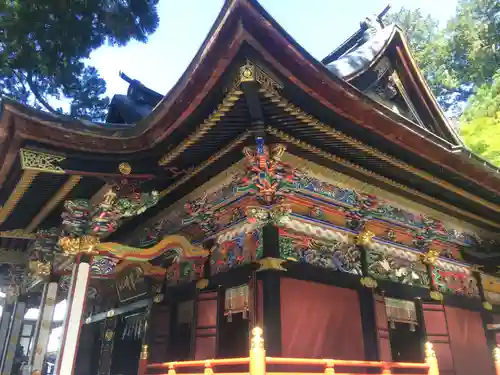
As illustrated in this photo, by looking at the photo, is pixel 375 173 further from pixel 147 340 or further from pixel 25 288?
pixel 25 288

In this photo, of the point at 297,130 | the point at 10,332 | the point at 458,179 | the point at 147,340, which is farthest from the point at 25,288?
the point at 458,179

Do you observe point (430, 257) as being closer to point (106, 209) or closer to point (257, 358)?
point (257, 358)

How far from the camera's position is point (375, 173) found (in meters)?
6.48

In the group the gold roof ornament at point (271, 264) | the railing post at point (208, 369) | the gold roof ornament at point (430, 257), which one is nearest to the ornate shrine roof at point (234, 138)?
the gold roof ornament at point (430, 257)

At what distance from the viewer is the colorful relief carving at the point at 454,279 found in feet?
25.2

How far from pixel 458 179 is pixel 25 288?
9593 millimetres

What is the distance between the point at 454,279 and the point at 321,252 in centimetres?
372

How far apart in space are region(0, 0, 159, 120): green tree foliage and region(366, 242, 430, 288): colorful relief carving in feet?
34.0

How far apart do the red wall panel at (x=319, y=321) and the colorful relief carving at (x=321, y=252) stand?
338 millimetres

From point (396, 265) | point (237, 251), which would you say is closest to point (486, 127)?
point (396, 265)

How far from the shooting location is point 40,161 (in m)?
5.16

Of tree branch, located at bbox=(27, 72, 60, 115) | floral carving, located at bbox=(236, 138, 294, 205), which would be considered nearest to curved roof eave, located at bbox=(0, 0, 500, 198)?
floral carving, located at bbox=(236, 138, 294, 205)

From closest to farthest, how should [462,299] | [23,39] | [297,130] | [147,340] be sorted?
[297,130]
[147,340]
[462,299]
[23,39]

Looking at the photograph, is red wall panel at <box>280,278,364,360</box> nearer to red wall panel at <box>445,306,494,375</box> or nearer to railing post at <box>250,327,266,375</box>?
railing post at <box>250,327,266,375</box>
